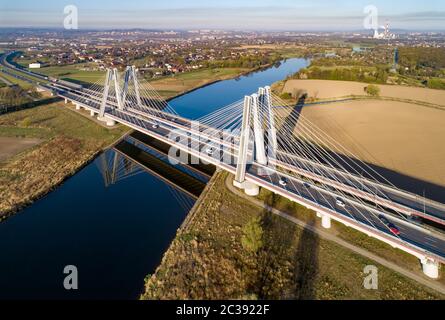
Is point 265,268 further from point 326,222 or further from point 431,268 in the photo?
point 431,268

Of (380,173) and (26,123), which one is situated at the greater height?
(380,173)

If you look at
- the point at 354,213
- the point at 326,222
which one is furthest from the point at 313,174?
the point at 354,213

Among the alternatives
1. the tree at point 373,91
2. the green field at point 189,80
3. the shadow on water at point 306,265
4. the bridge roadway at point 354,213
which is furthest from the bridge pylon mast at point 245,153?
the tree at point 373,91

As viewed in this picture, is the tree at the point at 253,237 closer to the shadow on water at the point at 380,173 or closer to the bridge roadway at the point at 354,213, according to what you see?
the bridge roadway at the point at 354,213

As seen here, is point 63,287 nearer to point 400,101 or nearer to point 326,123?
point 326,123

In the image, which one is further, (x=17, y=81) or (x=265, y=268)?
(x=17, y=81)

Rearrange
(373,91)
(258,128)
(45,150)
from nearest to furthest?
(258,128) → (45,150) → (373,91)

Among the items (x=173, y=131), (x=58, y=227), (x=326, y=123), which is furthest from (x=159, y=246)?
(x=326, y=123)
